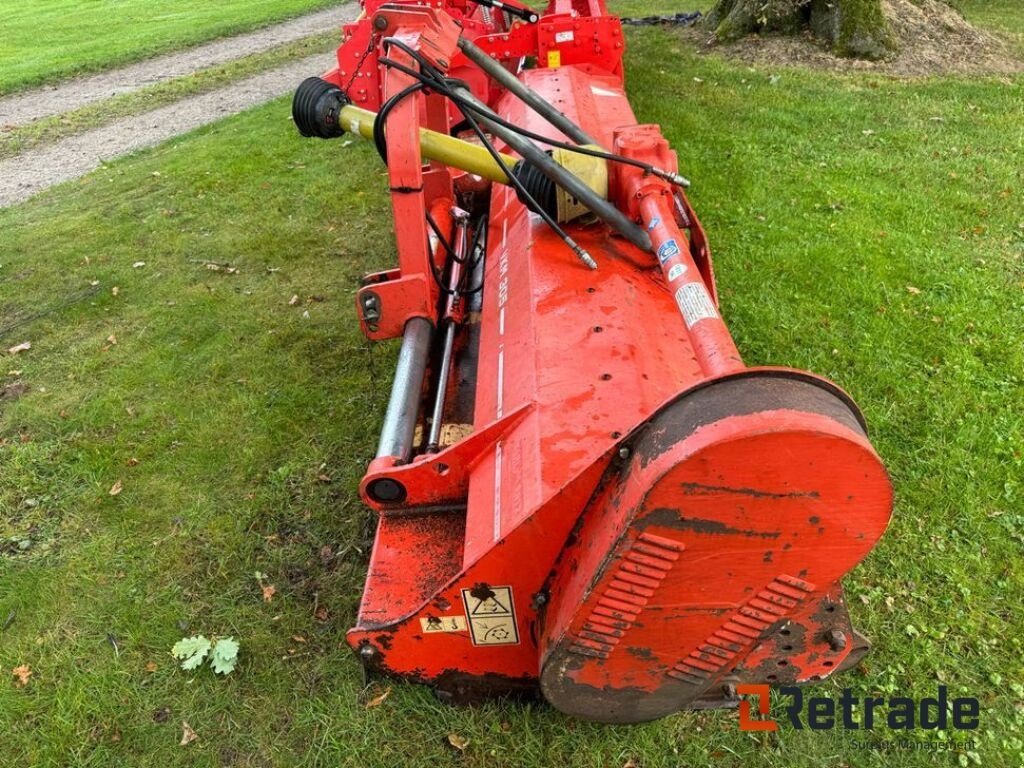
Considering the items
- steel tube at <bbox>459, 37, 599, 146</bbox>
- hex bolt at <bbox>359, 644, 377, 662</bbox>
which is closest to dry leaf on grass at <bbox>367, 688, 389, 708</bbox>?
hex bolt at <bbox>359, 644, 377, 662</bbox>

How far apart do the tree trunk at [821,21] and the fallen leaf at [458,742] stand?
9.01 metres

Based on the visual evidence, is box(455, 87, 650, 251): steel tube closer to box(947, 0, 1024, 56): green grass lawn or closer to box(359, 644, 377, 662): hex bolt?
box(359, 644, 377, 662): hex bolt

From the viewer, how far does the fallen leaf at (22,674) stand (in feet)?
9.92

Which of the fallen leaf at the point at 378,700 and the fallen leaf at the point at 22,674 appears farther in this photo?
the fallen leaf at the point at 22,674

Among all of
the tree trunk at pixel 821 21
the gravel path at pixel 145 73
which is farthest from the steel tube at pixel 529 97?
the gravel path at pixel 145 73

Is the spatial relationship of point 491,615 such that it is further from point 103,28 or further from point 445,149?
point 103,28

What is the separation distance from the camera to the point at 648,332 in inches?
111

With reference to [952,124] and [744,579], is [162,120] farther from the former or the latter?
[744,579]

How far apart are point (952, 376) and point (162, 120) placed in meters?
9.67


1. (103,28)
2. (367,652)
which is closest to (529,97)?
(367,652)

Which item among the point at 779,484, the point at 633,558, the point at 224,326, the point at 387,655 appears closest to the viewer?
the point at 779,484

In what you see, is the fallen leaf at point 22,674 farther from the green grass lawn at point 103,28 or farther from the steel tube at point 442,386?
the green grass lawn at point 103,28

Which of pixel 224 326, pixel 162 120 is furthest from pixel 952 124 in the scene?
pixel 162 120

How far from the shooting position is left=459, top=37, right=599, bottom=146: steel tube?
3779mm
